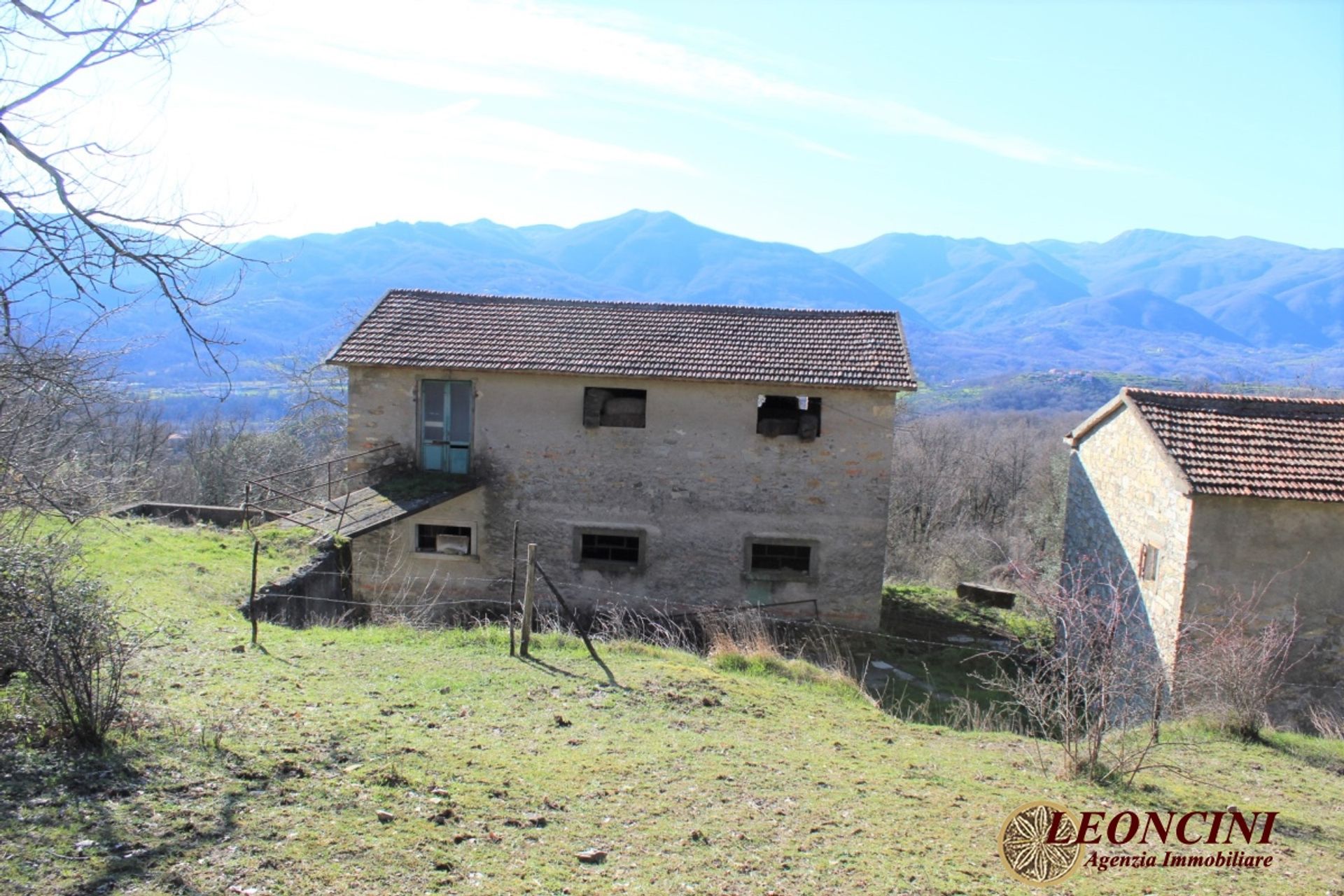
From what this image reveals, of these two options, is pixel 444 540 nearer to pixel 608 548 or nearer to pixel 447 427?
pixel 447 427

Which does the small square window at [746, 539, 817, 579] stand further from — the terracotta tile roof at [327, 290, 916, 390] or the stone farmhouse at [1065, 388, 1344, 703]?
the stone farmhouse at [1065, 388, 1344, 703]

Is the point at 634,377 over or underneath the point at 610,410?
over

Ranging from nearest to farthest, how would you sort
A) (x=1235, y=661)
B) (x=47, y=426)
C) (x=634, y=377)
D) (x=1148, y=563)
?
(x=47, y=426)
(x=1235, y=661)
(x=1148, y=563)
(x=634, y=377)

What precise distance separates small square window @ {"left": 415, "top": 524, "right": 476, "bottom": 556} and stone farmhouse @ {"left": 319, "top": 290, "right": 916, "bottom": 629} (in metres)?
0.03

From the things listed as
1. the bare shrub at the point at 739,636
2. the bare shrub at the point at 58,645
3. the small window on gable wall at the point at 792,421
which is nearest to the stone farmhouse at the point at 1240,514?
the small window on gable wall at the point at 792,421

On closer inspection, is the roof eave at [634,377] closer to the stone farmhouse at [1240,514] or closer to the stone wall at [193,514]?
the stone farmhouse at [1240,514]

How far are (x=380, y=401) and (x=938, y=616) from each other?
12.3m

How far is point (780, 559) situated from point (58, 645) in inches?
467

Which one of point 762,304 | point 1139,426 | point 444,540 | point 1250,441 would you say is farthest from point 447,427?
point 762,304

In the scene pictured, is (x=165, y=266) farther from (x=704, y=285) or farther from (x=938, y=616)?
(x=704, y=285)

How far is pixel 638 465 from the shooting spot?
16141mm

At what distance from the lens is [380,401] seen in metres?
16.5

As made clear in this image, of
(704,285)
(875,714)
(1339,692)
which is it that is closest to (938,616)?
(1339,692)

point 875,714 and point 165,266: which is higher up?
point 165,266
